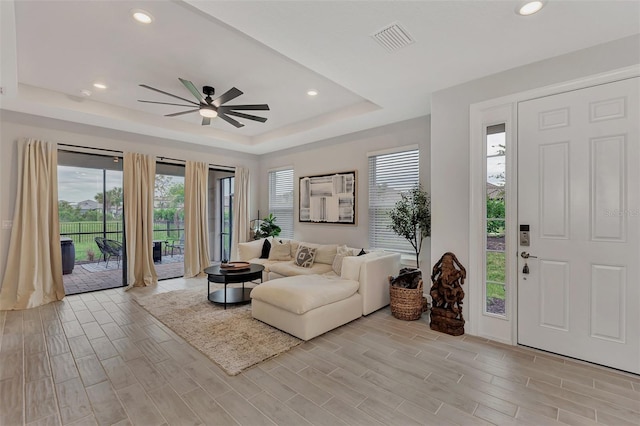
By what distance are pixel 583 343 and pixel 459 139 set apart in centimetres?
227

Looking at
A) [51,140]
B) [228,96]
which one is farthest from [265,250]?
[51,140]

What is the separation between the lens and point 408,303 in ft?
11.9

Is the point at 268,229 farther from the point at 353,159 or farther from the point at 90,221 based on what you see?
the point at 90,221

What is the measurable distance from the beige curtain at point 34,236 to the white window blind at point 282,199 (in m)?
3.89

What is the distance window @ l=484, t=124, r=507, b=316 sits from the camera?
9.96 ft

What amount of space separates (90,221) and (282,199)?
3591 millimetres

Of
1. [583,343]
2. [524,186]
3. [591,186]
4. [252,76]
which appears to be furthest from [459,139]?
[252,76]

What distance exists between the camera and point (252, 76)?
11.6 ft

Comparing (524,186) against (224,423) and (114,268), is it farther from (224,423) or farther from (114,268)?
(114,268)

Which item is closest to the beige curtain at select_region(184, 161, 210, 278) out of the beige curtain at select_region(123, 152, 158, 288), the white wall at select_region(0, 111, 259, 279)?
the white wall at select_region(0, 111, 259, 279)

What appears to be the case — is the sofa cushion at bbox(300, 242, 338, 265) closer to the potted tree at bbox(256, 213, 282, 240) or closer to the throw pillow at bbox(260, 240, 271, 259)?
the throw pillow at bbox(260, 240, 271, 259)

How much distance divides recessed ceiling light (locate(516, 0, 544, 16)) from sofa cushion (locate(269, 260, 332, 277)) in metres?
3.77

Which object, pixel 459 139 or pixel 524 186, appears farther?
pixel 459 139

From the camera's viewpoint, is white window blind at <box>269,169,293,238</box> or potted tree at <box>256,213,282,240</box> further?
white window blind at <box>269,169,293,238</box>
